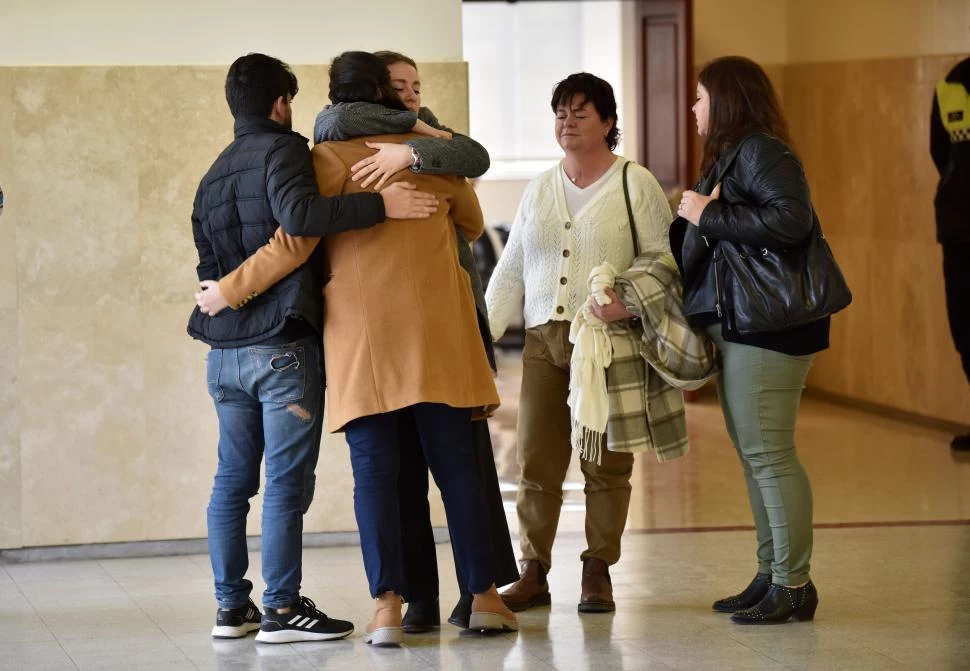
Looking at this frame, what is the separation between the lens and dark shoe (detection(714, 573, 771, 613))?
4.20 meters

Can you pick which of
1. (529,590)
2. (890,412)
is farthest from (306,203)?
(890,412)

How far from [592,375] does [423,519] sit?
24.7 inches

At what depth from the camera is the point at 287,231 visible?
3.79m

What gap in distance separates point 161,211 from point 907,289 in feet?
15.7

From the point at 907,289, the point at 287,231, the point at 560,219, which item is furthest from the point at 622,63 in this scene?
the point at 287,231

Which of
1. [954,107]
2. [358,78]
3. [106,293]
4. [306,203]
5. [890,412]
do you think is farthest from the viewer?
Answer: [890,412]

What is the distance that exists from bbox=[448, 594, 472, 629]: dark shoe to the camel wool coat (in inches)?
22.9

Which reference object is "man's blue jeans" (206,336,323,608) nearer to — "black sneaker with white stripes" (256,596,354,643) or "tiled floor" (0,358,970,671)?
"black sneaker with white stripes" (256,596,354,643)

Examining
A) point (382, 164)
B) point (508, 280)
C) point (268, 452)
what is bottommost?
point (268, 452)

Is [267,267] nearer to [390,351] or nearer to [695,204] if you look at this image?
[390,351]

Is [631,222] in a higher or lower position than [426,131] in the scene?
lower

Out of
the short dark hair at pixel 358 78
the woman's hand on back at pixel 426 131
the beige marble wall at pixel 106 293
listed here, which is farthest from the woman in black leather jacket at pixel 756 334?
the beige marble wall at pixel 106 293

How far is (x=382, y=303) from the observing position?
3830mm

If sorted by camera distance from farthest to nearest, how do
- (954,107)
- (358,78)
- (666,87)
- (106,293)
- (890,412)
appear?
(666,87) → (890,412) → (954,107) → (106,293) → (358,78)
